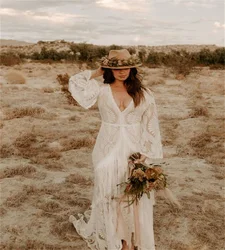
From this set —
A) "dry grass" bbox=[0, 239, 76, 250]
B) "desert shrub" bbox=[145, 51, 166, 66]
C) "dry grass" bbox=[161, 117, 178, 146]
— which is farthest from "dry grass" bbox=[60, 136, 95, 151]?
"desert shrub" bbox=[145, 51, 166, 66]

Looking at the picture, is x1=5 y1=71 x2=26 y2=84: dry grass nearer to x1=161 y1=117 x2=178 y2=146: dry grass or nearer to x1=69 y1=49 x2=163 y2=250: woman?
x1=161 y1=117 x2=178 y2=146: dry grass

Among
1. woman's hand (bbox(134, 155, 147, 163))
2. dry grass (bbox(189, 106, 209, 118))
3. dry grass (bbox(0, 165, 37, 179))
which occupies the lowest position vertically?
dry grass (bbox(0, 165, 37, 179))

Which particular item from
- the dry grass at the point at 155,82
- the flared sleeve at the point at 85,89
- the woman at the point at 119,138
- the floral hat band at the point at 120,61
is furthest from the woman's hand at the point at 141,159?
the dry grass at the point at 155,82

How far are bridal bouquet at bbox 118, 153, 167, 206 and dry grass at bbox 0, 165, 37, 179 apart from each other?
3769 mm

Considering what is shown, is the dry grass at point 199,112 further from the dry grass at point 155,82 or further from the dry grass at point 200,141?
the dry grass at point 155,82

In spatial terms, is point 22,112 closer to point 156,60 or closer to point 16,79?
point 16,79

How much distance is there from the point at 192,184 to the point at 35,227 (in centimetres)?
291

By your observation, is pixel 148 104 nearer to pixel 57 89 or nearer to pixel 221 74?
pixel 57 89

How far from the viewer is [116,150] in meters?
4.46

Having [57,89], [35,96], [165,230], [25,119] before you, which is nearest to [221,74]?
[57,89]

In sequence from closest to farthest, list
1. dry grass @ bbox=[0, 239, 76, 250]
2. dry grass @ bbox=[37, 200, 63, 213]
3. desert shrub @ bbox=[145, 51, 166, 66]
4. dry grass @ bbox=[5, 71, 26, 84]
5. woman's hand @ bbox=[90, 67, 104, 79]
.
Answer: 1. woman's hand @ bbox=[90, 67, 104, 79]
2. dry grass @ bbox=[0, 239, 76, 250]
3. dry grass @ bbox=[37, 200, 63, 213]
4. dry grass @ bbox=[5, 71, 26, 84]
5. desert shrub @ bbox=[145, 51, 166, 66]

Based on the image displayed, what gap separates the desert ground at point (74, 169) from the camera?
5672 millimetres

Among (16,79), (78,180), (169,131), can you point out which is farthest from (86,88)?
(16,79)

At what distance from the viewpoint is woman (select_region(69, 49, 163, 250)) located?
4.40 m
